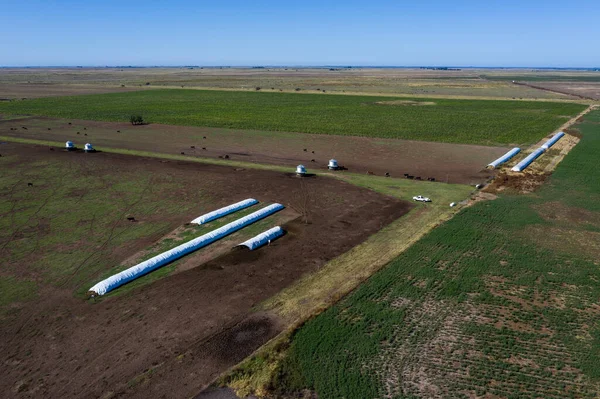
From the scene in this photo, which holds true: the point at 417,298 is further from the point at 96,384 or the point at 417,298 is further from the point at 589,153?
the point at 589,153

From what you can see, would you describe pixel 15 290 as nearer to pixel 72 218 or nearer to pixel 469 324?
pixel 72 218

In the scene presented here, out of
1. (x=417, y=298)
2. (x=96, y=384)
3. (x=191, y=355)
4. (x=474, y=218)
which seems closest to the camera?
(x=96, y=384)

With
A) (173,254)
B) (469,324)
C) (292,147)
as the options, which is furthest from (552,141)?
(173,254)

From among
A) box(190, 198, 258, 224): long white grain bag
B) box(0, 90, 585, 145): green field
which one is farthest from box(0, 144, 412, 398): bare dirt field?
box(0, 90, 585, 145): green field

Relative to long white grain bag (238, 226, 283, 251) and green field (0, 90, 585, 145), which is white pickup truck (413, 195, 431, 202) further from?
green field (0, 90, 585, 145)

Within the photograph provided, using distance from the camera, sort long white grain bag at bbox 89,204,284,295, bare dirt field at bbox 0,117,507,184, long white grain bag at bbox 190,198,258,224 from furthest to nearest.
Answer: bare dirt field at bbox 0,117,507,184 → long white grain bag at bbox 190,198,258,224 → long white grain bag at bbox 89,204,284,295

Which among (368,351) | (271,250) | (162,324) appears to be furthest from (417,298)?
(162,324)
